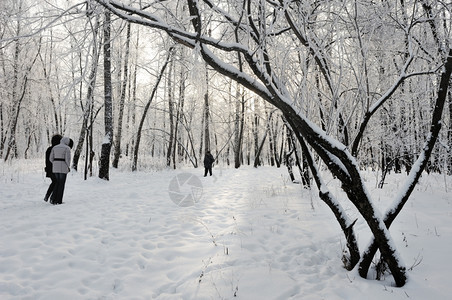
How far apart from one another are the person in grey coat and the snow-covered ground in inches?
11.5

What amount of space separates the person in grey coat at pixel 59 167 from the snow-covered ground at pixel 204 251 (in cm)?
29

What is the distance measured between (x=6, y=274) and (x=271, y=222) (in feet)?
13.5

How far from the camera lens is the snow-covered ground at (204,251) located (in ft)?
9.07

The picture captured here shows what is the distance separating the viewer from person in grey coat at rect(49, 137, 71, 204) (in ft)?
20.5

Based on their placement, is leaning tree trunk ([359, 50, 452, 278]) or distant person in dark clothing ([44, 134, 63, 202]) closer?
leaning tree trunk ([359, 50, 452, 278])

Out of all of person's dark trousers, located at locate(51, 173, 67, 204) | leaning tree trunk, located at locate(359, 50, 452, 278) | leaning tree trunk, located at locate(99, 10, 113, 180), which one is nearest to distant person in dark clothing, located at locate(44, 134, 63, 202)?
person's dark trousers, located at locate(51, 173, 67, 204)

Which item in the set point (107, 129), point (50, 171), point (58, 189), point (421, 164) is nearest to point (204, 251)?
point (421, 164)

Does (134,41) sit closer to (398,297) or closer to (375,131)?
(375,131)

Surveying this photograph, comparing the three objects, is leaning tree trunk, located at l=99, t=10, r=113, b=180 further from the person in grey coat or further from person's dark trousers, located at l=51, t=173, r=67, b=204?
person's dark trousers, located at l=51, t=173, r=67, b=204

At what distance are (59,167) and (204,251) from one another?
468cm

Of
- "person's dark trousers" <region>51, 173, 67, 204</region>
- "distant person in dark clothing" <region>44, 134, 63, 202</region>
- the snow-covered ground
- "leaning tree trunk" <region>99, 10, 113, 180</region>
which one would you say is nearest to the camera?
the snow-covered ground

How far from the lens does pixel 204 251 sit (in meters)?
3.87

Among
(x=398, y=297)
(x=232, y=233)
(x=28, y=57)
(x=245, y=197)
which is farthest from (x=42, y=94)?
(x=398, y=297)

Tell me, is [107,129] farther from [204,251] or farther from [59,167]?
[204,251]
